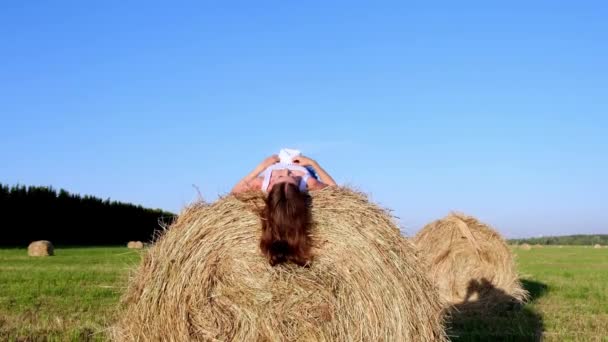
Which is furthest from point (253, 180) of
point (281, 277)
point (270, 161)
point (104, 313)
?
point (104, 313)

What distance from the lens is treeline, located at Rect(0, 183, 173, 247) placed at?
37375mm

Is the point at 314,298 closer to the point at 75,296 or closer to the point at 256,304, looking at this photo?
the point at 256,304

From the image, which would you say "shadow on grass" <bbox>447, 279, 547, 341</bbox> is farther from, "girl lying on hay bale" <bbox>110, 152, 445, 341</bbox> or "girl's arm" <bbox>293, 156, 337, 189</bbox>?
"girl's arm" <bbox>293, 156, 337, 189</bbox>

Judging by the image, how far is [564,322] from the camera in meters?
9.46

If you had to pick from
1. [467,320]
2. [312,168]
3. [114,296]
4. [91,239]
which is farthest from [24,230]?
[312,168]

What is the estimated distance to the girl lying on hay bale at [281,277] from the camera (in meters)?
5.49

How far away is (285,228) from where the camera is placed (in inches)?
215

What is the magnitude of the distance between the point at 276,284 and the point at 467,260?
7331 millimetres

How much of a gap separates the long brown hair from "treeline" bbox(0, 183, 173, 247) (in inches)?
1131

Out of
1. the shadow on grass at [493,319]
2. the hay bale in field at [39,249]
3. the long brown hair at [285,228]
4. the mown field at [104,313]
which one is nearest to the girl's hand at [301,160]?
the long brown hair at [285,228]

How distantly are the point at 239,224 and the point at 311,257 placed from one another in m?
0.66

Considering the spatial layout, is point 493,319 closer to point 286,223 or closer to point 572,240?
point 286,223

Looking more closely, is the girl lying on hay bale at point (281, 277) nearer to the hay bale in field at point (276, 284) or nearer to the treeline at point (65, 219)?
the hay bale in field at point (276, 284)

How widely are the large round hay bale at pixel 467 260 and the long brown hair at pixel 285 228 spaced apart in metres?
6.79
